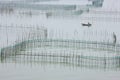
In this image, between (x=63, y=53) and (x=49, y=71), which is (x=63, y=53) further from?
(x=49, y=71)

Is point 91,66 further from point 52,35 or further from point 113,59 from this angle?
point 52,35

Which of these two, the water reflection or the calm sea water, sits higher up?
the water reflection

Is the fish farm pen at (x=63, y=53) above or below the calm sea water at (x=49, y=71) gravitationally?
above

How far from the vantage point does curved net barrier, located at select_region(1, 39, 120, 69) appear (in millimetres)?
1523

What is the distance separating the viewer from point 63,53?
1.54m

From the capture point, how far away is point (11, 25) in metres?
1.56

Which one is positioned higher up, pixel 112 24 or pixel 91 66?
pixel 112 24

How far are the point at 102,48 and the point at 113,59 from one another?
0.09 meters

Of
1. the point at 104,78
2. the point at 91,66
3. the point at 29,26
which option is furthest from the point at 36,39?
the point at 104,78

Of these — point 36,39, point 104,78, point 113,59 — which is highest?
point 36,39

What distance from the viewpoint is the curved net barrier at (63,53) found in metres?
1.52

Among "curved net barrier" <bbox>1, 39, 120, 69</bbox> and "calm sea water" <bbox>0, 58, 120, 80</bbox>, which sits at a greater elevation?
"curved net barrier" <bbox>1, 39, 120, 69</bbox>

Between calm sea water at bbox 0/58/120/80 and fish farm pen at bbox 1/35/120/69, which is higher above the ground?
fish farm pen at bbox 1/35/120/69

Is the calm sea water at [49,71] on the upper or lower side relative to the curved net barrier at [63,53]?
lower
